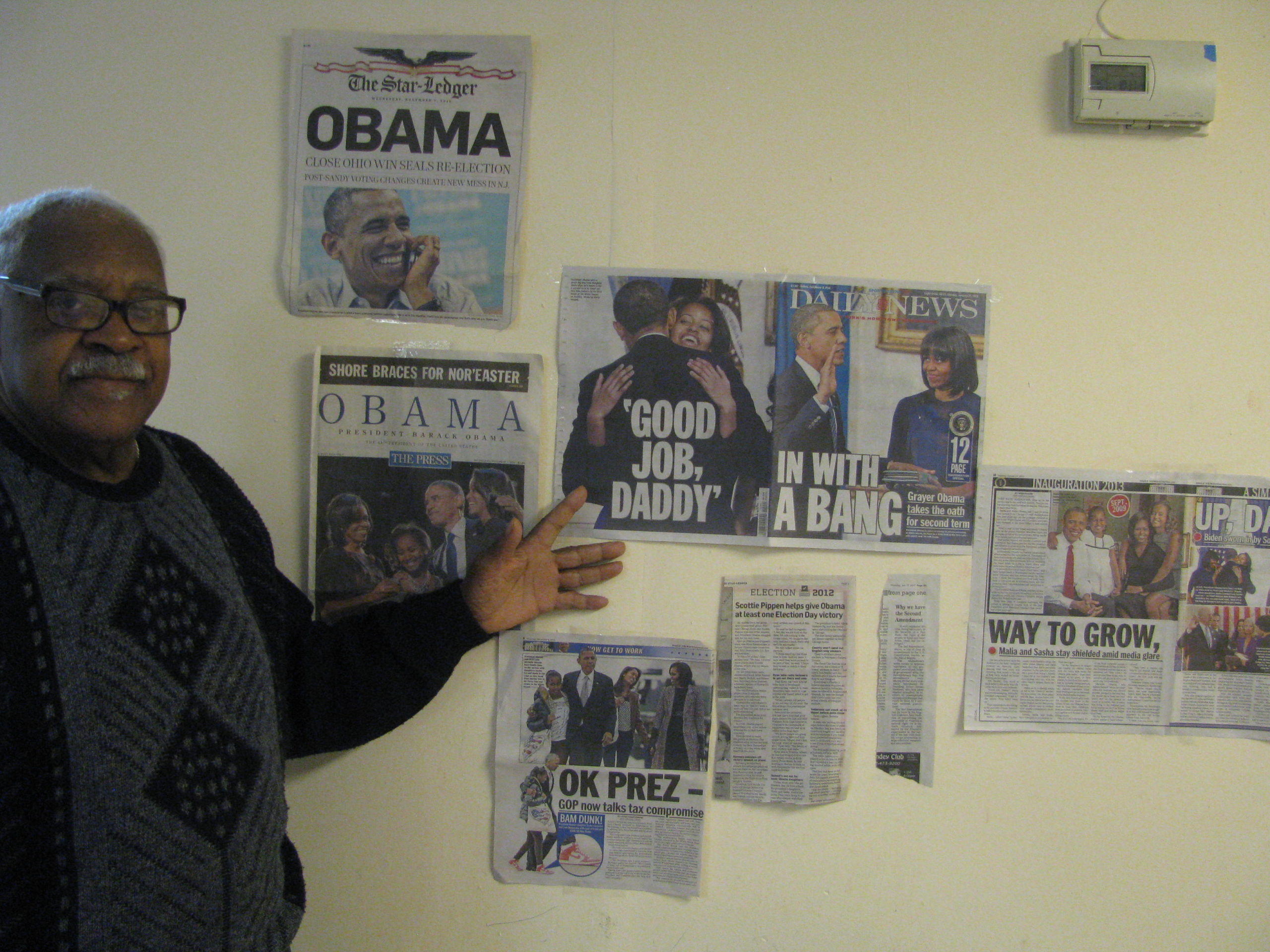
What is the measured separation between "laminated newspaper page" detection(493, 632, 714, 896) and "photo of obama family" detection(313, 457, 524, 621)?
13 centimetres

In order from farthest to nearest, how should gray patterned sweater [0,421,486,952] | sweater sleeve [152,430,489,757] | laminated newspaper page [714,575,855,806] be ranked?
laminated newspaper page [714,575,855,806] → sweater sleeve [152,430,489,757] → gray patterned sweater [0,421,486,952]

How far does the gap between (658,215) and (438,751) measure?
731mm

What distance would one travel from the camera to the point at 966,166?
2.90 feet

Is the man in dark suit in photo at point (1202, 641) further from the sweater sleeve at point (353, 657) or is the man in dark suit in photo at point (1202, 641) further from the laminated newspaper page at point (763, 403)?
the sweater sleeve at point (353, 657)

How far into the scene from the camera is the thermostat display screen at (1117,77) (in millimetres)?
854

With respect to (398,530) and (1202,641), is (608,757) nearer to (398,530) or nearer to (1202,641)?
(398,530)

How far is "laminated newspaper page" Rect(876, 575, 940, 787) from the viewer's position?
35.7 inches

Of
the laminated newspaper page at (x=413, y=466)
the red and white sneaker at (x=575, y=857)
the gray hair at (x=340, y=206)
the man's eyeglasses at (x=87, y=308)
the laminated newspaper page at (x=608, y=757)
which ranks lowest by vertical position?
the red and white sneaker at (x=575, y=857)

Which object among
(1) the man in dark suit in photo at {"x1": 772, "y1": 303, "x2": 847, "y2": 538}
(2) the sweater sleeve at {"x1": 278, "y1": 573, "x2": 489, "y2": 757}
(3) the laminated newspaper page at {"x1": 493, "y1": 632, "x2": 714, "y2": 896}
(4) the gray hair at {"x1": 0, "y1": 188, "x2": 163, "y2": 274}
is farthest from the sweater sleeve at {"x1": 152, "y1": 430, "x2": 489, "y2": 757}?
A: (1) the man in dark suit in photo at {"x1": 772, "y1": 303, "x2": 847, "y2": 538}

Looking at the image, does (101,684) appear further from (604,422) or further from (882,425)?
(882,425)

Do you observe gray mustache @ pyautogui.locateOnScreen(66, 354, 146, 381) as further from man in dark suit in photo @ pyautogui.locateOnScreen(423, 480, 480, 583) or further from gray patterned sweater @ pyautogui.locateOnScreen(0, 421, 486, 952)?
man in dark suit in photo @ pyautogui.locateOnScreen(423, 480, 480, 583)

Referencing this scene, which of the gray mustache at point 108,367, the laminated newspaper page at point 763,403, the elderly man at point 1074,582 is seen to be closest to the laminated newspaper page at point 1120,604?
the elderly man at point 1074,582

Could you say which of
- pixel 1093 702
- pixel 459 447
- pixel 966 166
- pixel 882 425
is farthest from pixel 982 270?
pixel 459 447

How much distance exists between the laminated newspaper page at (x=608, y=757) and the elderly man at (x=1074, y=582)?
1.46 ft
